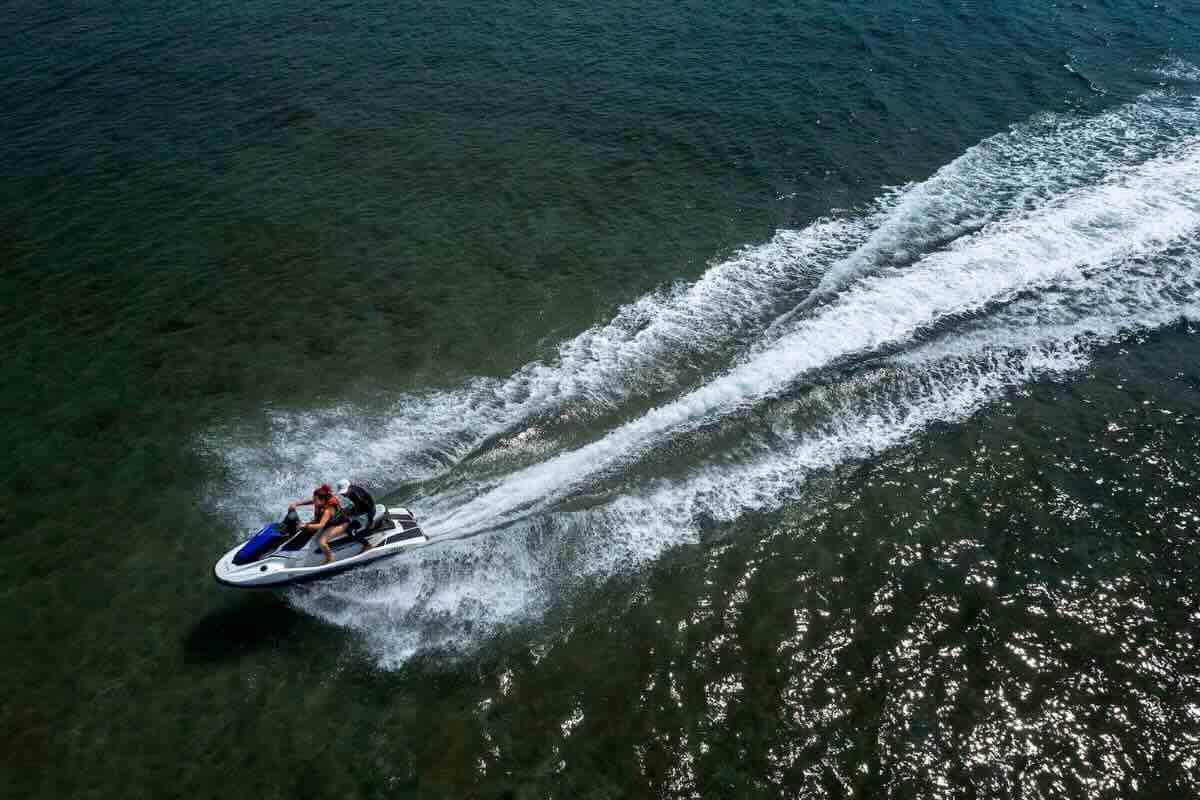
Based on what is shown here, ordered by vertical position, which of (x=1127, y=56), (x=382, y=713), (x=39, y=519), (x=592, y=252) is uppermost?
(x=1127, y=56)

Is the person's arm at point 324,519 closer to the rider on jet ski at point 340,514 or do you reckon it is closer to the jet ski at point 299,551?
the rider on jet ski at point 340,514

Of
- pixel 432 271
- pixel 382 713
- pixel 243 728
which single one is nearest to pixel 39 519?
pixel 243 728

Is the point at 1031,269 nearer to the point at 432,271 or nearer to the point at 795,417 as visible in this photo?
the point at 795,417

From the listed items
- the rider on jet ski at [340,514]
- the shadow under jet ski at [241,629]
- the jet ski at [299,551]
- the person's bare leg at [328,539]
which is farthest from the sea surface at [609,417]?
the rider on jet ski at [340,514]

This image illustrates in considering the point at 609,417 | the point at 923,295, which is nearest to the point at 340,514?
the point at 609,417

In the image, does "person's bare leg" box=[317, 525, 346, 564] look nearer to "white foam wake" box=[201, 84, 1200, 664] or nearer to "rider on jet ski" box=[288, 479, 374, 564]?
"rider on jet ski" box=[288, 479, 374, 564]

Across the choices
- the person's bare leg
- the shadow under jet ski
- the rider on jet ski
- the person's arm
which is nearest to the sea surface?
the shadow under jet ski

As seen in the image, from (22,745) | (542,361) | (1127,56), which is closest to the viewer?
(22,745)
